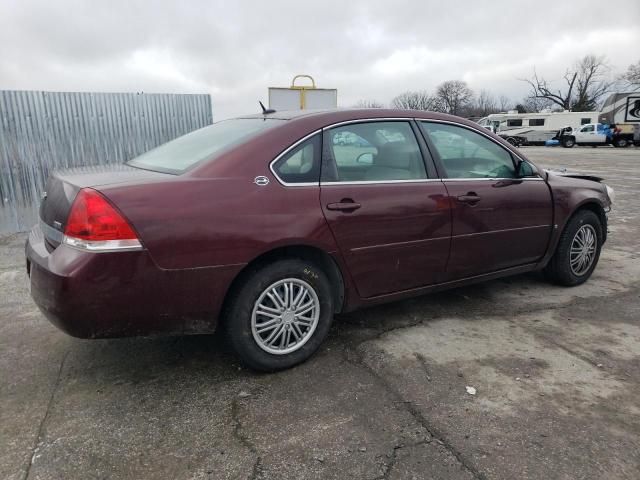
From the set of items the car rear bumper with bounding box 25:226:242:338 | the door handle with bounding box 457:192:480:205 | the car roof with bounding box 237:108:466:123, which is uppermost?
the car roof with bounding box 237:108:466:123

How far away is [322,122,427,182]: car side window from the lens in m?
3.05

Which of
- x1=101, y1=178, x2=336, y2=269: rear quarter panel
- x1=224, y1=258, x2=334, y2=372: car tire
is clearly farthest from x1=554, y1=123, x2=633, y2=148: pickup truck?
x1=101, y1=178, x2=336, y2=269: rear quarter panel

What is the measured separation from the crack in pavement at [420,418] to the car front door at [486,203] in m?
1.01

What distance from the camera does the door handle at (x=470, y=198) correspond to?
350cm

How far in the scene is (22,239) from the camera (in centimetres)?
677

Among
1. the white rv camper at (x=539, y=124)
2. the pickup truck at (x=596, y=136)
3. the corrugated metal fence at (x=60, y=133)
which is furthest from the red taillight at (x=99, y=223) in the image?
the white rv camper at (x=539, y=124)

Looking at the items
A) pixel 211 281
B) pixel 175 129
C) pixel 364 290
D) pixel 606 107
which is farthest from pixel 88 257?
pixel 606 107

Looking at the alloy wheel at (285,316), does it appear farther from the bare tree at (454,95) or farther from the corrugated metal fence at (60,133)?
the bare tree at (454,95)

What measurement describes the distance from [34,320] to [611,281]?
504 centimetres

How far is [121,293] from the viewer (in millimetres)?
2402

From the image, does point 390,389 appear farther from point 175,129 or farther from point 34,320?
point 175,129

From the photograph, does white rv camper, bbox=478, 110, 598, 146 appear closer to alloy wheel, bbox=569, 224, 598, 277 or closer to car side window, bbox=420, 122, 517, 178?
alloy wheel, bbox=569, 224, 598, 277

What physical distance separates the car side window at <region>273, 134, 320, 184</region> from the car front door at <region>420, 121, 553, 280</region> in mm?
967

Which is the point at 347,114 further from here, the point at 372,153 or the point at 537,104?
the point at 537,104
